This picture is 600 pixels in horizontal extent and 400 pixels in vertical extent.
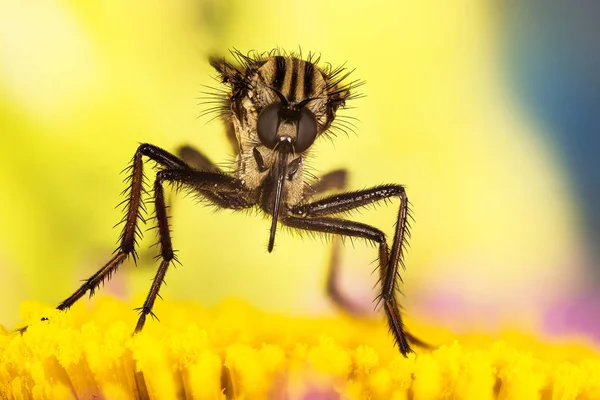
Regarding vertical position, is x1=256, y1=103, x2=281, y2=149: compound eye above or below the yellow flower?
above

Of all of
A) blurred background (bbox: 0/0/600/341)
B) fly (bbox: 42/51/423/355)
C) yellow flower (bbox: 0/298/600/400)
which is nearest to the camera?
yellow flower (bbox: 0/298/600/400)

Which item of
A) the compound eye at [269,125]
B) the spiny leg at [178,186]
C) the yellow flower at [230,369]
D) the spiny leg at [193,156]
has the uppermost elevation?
the spiny leg at [193,156]

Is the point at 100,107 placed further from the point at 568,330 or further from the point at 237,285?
the point at 568,330

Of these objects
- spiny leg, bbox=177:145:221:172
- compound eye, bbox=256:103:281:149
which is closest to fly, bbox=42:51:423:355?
compound eye, bbox=256:103:281:149

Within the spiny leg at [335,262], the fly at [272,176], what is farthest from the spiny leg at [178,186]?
the spiny leg at [335,262]

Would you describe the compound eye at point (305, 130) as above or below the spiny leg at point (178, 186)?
above

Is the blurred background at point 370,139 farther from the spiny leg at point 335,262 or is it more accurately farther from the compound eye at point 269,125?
the compound eye at point 269,125

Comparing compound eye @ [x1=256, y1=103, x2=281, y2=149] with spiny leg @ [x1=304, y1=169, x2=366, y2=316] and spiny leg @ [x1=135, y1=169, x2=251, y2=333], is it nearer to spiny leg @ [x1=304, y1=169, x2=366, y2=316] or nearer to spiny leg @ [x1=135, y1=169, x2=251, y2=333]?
spiny leg @ [x1=135, y1=169, x2=251, y2=333]
